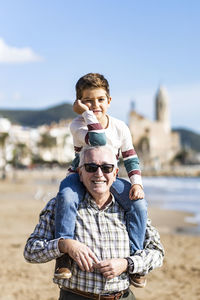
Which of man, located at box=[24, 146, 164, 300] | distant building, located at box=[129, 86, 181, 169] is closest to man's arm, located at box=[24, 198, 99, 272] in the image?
man, located at box=[24, 146, 164, 300]

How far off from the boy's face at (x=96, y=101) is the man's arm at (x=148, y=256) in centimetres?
71

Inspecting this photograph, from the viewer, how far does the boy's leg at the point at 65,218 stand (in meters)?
2.52

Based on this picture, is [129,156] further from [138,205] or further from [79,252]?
[79,252]

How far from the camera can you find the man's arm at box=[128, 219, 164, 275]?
259 centimetres

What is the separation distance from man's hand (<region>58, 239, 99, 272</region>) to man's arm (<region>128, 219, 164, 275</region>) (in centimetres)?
23

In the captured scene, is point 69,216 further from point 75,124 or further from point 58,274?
point 75,124

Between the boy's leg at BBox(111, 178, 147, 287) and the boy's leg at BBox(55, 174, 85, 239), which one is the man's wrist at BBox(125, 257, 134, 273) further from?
the boy's leg at BBox(55, 174, 85, 239)

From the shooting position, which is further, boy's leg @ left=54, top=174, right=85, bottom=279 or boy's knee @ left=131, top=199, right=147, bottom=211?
boy's knee @ left=131, top=199, right=147, bottom=211

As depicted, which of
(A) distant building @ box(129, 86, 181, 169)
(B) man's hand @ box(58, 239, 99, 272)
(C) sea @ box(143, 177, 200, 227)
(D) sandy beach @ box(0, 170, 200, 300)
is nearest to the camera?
(B) man's hand @ box(58, 239, 99, 272)

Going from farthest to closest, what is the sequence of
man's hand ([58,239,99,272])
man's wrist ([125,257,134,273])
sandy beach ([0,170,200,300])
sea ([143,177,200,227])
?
sea ([143,177,200,227]) < sandy beach ([0,170,200,300]) < man's wrist ([125,257,134,273]) < man's hand ([58,239,99,272])

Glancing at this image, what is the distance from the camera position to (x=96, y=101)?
9.02 ft

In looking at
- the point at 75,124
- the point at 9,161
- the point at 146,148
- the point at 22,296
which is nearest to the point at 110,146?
the point at 75,124

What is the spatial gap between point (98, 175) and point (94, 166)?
0.18 ft

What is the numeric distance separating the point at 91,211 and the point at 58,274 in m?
0.38
